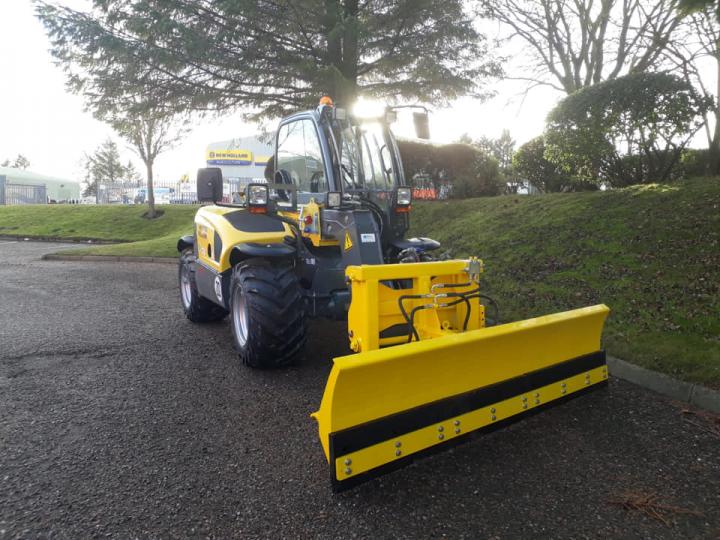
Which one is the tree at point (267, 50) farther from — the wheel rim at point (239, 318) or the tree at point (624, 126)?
the wheel rim at point (239, 318)

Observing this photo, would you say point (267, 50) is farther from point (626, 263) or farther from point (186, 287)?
point (626, 263)

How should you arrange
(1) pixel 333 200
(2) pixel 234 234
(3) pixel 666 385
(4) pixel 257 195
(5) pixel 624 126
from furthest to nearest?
(5) pixel 624 126
(4) pixel 257 195
(2) pixel 234 234
(1) pixel 333 200
(3) pixel 666 385

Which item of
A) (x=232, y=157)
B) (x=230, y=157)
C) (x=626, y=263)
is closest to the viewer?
(x=626, y=263)

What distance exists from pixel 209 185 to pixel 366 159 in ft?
5.65

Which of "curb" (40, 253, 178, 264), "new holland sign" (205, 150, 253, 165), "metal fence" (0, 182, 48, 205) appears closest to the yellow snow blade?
"curb" (40, 253, 178, 264)

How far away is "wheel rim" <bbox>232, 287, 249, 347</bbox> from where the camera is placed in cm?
453

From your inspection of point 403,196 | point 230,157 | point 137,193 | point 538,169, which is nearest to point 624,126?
point 538,169

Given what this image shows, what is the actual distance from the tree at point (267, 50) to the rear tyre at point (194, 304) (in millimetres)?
5019

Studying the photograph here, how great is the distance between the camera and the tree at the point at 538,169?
11508 millimetres

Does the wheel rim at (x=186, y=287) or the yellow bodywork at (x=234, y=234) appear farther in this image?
the wheel rim at (x=186, y=287)

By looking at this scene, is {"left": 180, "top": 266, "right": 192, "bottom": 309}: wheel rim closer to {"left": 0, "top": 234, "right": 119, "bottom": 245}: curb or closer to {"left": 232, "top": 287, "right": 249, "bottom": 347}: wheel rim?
{"left": 232, "top": 287, "right": 249, "bottom": 347}: wheel rim

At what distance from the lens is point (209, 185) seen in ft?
17.2

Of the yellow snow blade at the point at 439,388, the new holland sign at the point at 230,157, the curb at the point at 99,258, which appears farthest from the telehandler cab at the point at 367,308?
the new holland sign at the point at 230,157

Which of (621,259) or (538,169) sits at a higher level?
(538,169)
